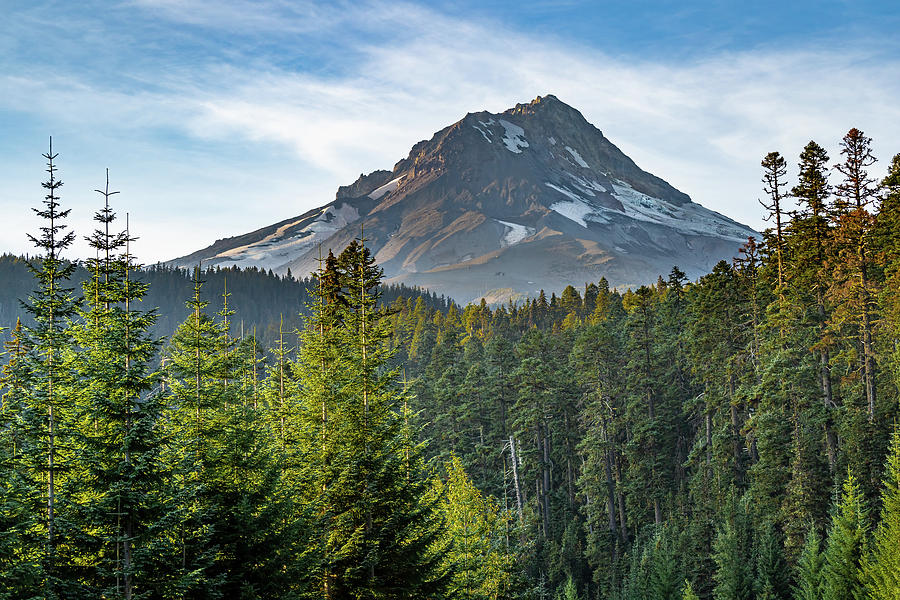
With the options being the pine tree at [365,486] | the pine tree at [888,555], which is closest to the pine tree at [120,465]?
the pine tree at [365,486]

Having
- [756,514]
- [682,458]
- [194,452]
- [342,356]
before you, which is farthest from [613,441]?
[194,452]

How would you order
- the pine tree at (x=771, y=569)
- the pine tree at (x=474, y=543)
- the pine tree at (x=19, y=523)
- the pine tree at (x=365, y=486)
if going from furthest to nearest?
the pine tree at (x=771, y=569), the pine tree at (x=474, y=543), the pine tree at (x=365, y=486), the pine tree at (x=19, y=523)

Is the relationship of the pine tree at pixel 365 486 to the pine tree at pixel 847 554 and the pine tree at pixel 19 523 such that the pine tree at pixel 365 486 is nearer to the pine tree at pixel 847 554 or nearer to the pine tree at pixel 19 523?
the pine tree at pixel 19 523

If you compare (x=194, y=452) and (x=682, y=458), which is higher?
(x=194, y=452)

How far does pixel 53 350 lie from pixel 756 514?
131 feet

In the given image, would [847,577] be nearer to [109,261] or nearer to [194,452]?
[194,452]

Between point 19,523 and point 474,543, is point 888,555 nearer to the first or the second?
point 474,543

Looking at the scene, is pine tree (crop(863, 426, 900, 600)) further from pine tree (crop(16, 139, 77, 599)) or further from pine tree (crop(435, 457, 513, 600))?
→ pine tree (crop(16, 139, 77, 599))

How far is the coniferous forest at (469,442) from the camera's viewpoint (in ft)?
52.5

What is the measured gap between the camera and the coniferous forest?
1602 cm

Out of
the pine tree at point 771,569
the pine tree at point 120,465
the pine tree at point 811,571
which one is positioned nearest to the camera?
the pine tree at point 120,465

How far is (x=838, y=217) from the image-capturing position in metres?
46.2

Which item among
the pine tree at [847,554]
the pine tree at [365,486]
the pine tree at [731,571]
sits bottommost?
the pine tree at [731,571]

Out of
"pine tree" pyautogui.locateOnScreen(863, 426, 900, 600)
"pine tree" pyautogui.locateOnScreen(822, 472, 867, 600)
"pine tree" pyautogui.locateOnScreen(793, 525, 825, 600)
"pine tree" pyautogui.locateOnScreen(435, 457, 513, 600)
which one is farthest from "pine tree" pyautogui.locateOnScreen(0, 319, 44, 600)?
"pine tree" pyautogui.locateOnScreen(793, 525, 825, 600)
